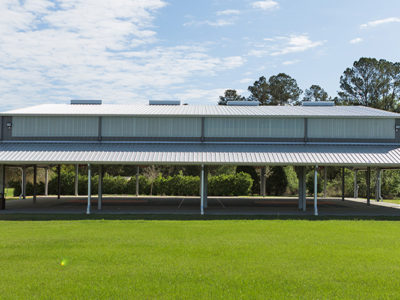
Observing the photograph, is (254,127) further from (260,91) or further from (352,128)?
(260,91)

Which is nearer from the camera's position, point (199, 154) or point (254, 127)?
point (199, 154)

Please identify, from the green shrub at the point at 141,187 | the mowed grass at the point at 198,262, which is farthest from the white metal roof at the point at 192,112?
the green shrub at the point at 141,187

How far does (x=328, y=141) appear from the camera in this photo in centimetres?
2653

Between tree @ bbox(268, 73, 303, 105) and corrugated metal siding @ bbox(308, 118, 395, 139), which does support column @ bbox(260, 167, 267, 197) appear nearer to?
corrugated metal siding @ bbox(308, 118, 395, 139)

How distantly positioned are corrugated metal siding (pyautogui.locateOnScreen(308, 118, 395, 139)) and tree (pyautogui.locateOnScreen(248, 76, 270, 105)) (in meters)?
42.5

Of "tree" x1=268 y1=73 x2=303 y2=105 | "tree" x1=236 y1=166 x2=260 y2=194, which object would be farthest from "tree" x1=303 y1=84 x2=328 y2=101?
"tree" x1=236 y1=166 x2=260 y2=194

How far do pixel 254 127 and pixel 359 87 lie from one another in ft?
152

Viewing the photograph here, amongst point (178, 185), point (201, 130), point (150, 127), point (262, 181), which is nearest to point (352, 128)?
point (201, 130)

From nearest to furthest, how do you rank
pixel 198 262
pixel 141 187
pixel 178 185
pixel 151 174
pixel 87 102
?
pixel 198 262, pixel 87 102, pixel 178 185, pixel 141 187, pixel 151 174

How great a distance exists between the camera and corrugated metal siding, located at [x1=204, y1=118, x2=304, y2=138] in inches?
1051

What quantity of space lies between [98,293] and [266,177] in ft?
113

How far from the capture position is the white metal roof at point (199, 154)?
23.0 metres

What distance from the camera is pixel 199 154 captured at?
2427 centimetres

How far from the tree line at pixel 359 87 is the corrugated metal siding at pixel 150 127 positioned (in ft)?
132
